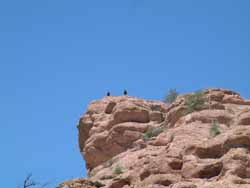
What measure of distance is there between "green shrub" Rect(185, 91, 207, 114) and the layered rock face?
0.29 feet

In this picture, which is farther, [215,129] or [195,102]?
[195,102]

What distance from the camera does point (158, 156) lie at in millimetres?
32000

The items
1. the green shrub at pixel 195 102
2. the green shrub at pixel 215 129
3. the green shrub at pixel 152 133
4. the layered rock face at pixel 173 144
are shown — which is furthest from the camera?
the green shrub at pixel 152 133

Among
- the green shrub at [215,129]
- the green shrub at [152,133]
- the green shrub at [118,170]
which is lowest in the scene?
the green shrub at [118,170]

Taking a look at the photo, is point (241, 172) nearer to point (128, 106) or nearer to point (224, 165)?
point (224, 165)

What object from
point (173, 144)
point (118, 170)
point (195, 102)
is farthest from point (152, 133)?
point (173, 144)

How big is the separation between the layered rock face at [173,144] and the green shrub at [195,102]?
9cm

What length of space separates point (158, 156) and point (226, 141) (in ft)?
11.9

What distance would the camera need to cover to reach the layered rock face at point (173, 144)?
29641mm

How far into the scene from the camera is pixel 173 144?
33.7 metres

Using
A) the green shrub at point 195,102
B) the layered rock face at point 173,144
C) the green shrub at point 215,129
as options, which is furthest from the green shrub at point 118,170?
the green shrub at point 195,102

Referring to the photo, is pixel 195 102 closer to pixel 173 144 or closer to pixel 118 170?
pixel 173 144

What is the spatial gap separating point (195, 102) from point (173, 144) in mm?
6451

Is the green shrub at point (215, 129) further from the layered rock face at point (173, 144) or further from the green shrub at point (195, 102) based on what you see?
the green shrub at point (195, 102)
